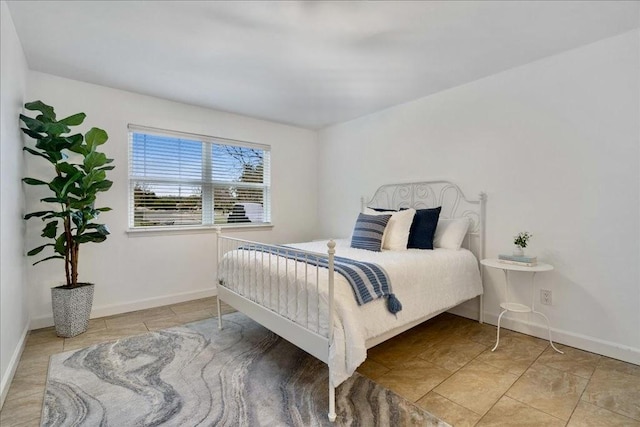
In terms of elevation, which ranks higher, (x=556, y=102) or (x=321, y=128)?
(x=321, y=128)

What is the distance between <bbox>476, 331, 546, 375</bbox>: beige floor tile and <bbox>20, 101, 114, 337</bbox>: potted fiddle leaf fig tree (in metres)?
3.35

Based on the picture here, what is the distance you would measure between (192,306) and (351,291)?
2486 mm

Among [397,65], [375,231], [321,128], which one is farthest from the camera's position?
[321,128]

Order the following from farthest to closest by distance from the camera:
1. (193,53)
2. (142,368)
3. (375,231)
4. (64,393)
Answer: (375,231) → (193,53) → (142,368) → (64,393)

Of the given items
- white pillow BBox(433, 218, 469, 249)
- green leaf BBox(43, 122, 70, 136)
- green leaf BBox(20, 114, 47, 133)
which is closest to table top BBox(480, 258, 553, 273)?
white pillow BBox(433, 218, 469, 249)

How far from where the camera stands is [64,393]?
6.15 feet

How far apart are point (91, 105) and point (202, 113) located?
112 cm

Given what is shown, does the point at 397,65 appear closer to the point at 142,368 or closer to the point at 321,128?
the point at 321,128

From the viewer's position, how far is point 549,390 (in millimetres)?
1905

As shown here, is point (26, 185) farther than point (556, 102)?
Yes

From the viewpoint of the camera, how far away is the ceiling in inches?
78.4

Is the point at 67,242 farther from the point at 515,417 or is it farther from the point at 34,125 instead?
the point at 515,417

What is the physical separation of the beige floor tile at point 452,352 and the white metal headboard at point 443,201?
0.88 m

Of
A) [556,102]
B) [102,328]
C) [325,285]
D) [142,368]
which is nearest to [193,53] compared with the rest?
[325,285]
